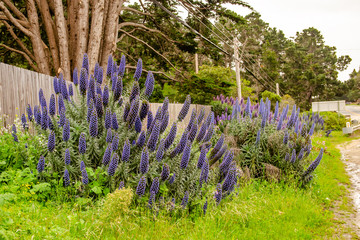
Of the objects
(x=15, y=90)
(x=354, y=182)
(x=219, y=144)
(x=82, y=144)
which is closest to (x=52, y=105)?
(x=82, y=144)

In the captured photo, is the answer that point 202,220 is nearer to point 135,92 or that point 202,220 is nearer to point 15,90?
point 135,92

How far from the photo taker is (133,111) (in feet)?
12.4

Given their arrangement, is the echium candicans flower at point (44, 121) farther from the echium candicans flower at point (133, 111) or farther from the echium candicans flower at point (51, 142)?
the echium candicans flower at point (133, 111)

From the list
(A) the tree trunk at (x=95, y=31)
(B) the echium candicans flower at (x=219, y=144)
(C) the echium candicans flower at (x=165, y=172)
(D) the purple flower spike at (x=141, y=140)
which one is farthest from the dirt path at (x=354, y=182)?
(A) the tree trunk at (x=95, y=31)

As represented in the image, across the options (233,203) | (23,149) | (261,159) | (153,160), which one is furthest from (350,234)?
(23,149)

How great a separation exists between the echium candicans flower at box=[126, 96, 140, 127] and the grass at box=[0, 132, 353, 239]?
3.58 ft

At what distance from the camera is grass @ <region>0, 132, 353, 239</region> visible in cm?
294

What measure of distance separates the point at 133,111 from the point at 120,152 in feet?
1.83

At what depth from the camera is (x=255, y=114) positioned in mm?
8203

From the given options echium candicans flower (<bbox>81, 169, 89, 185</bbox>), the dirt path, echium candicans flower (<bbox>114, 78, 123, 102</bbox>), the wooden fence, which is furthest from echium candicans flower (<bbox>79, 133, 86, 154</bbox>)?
the dirt path

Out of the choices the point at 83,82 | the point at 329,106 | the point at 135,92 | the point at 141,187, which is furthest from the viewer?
the point at 329,106

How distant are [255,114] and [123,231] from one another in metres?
5.93

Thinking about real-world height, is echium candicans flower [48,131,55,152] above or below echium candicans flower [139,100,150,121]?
below

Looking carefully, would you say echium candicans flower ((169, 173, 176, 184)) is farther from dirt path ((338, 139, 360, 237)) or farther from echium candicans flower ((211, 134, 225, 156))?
dirt path ((338, 139, 360, 237))
